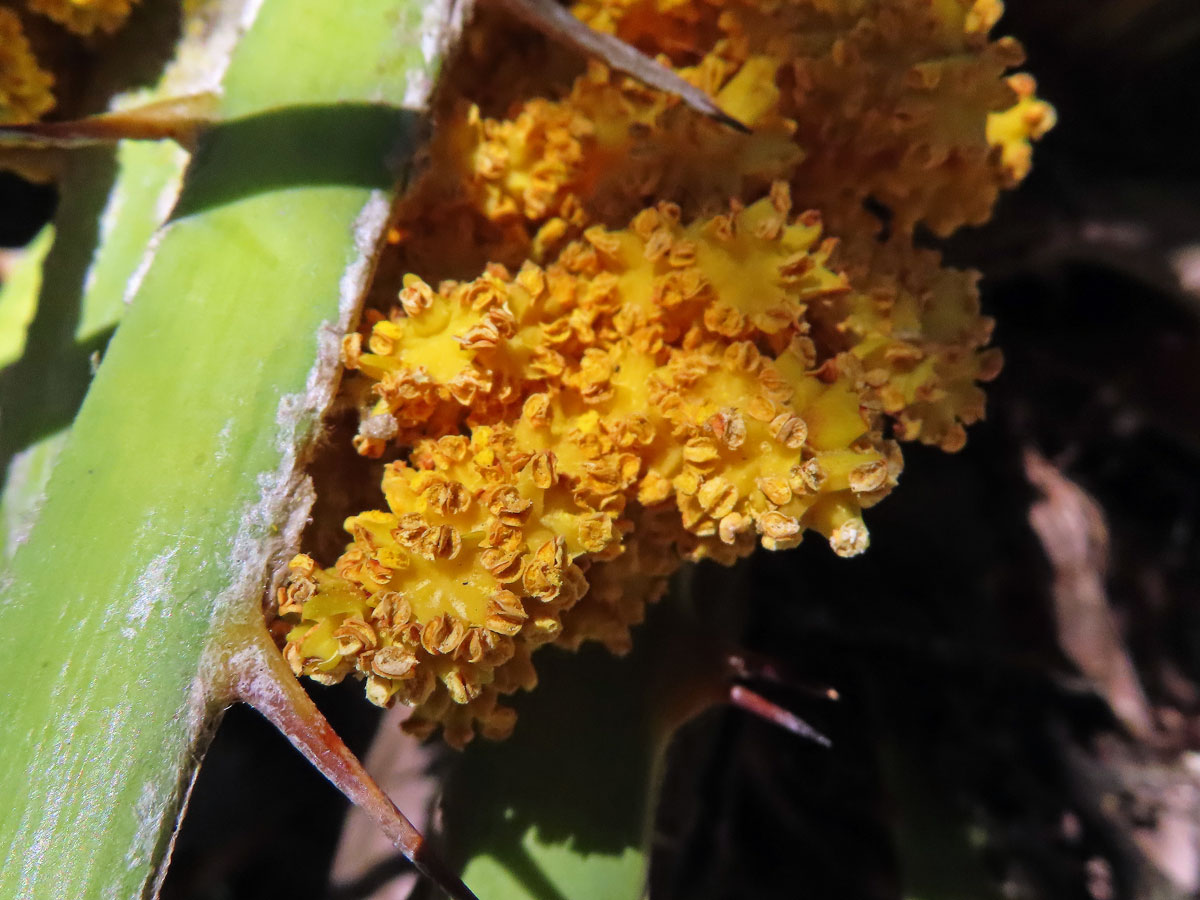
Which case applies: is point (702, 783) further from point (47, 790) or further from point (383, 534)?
point (47, 790)

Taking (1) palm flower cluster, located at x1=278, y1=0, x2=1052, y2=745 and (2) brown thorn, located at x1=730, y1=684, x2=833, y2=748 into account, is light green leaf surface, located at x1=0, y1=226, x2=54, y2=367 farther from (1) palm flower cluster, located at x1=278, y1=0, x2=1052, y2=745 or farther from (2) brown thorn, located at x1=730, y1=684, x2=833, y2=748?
(2) brown thorn, located at x1=730, y1=684, x2=833, y2=748

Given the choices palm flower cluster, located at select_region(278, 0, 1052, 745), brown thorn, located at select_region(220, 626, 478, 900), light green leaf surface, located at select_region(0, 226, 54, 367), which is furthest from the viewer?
light green leaf surface, located at select_region(0, 226, 54, 367)

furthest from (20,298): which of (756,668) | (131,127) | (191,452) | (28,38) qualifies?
(756,668)

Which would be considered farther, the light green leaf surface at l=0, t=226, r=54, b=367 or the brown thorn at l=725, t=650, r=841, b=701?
the light green leaf surface at l=0, t=226, r=54, b=367

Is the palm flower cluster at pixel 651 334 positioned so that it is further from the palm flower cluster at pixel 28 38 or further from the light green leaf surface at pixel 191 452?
the palm flower cluster at pixel 28 38

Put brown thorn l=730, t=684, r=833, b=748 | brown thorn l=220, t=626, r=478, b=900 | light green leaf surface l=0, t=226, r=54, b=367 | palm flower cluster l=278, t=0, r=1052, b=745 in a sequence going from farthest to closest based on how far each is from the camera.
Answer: light green leaf surface l=0, t=226, r=54, b=367, brown thorn l=730, t=684, r=833, b=748, palm flower cluster l=278, t=0, r=1052, b=745, brown thorn l=220, t=626, r=478, b=900

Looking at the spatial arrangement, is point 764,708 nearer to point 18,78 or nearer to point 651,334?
point 651,334

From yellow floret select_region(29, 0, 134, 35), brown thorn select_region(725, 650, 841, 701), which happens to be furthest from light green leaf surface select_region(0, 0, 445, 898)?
brown thorn select_region(725, 650, 841, 701)

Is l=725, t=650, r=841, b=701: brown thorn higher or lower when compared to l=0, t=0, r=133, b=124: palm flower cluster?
lower
